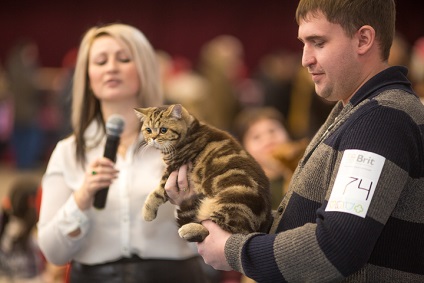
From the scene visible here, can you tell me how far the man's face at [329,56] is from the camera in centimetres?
179

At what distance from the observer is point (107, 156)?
106 inches

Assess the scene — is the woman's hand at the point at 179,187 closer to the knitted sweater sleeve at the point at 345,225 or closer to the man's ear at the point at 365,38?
the knitted sweater sleeve at the point at 345,225

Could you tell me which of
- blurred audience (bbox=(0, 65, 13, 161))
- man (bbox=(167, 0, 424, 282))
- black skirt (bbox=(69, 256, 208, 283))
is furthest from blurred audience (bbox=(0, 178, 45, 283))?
blurred audience (bbox=(0, 65, 13, 161))

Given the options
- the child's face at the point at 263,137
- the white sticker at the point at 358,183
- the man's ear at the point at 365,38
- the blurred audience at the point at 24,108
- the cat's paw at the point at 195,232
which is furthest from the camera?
the blurred audience at the point at 24,108

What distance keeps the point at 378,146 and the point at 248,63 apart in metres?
Answer: 16.0

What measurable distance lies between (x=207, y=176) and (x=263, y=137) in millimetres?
2744

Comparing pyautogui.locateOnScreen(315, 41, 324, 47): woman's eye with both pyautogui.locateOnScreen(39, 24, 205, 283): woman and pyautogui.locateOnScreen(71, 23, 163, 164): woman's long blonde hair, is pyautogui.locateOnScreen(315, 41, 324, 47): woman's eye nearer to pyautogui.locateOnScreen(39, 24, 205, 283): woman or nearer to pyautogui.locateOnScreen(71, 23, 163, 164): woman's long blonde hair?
pyautogui.locateOnScreen(39, 24, 205, 283): woman

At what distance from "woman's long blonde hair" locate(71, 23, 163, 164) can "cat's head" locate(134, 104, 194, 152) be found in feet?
2.29

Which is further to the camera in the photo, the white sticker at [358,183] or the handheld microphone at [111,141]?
the handheld microphone at [111,141]

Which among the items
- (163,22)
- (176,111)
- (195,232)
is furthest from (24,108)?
(195,232)

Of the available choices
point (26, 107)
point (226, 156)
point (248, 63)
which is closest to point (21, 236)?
point (226, 156)

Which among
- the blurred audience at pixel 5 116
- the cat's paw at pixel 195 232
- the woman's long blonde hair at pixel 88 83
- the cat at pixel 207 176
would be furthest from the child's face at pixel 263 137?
the blurred audience at pixel 5 116

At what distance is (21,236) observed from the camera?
5082mm

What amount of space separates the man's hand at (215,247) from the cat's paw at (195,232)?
15 millimetres
